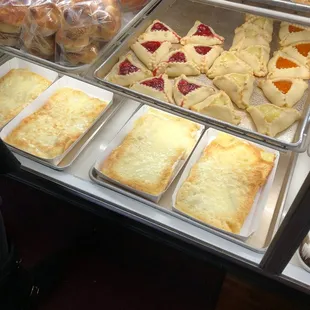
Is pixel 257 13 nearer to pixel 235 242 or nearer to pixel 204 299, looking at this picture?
pixel 235 242

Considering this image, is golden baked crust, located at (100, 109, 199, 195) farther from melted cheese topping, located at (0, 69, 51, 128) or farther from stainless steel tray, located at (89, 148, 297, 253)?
melted cheese topping, located at (0, 69, 51, 128)

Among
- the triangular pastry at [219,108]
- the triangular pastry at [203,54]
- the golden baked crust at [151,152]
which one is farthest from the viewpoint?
the golden baked crust at [151,152]

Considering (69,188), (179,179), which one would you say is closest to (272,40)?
(179,179)

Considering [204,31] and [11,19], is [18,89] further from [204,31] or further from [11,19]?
[204,31]

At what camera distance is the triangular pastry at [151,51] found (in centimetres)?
141

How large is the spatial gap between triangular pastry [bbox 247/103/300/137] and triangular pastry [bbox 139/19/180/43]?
0.44m

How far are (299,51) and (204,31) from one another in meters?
0.34

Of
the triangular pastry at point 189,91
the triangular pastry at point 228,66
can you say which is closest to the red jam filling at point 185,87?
the triangular pastry at point 189,91

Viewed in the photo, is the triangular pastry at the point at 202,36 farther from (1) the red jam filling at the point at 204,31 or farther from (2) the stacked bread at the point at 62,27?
(2) the stacked bread at the point at 62,27

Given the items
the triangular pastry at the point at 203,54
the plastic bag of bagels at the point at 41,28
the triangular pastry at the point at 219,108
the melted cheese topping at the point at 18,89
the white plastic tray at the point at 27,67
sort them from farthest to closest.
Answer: the white plastic tray at the point at 27,67 → the melted cheese topping at the point at 18,89 → the triangular pastry at the point at 203,54 → the plastic bag of bagels at the point at 41,28 → the triangular pastry at the point at 219,108

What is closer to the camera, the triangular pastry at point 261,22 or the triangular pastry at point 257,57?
the triangular pastry at point 257,57

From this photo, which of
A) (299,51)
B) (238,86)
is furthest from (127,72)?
(299,51)

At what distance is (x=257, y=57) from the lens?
1.38 meters

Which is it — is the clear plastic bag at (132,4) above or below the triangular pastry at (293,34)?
above
